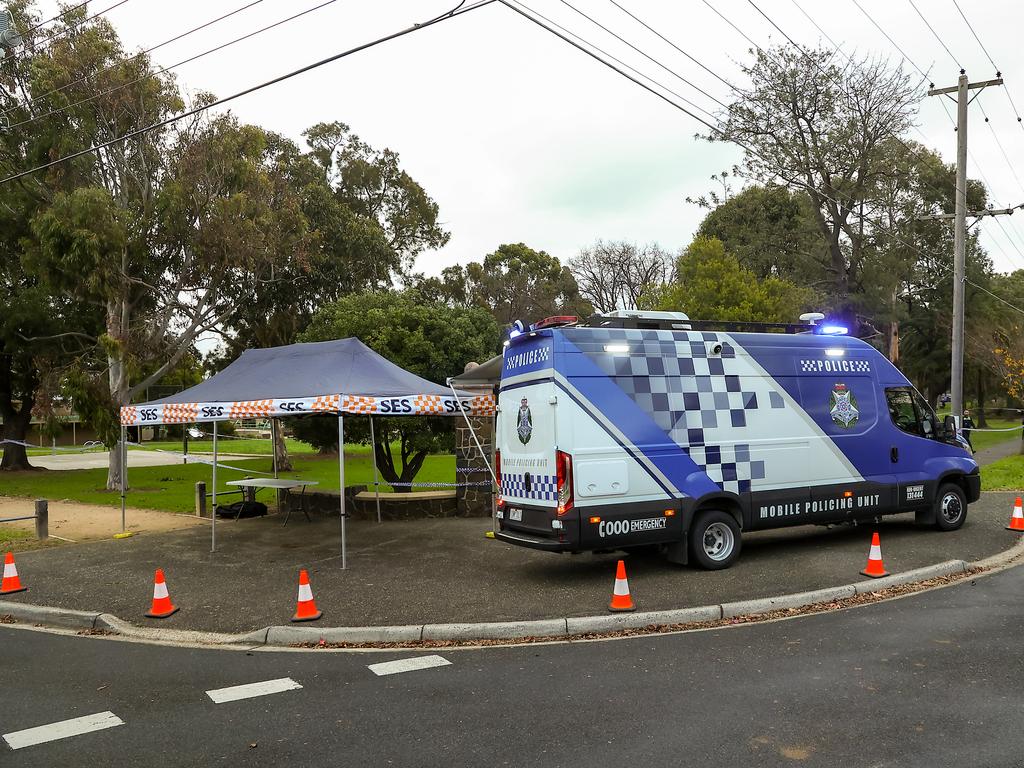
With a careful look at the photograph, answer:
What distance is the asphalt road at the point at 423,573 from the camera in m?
7.59

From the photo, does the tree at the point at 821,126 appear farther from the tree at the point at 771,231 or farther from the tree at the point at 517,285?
the tree at the point at 517,285

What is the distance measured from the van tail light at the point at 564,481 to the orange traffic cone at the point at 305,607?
2.66 meters

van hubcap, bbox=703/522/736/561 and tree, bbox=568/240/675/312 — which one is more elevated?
tree, bbox=568/240/675/312

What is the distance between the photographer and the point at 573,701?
5086 millimetres

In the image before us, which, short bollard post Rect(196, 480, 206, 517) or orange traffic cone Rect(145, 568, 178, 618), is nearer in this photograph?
orange traffic cone Rect(145, 568, 178, 618)

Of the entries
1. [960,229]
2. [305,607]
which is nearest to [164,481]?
[305,607]

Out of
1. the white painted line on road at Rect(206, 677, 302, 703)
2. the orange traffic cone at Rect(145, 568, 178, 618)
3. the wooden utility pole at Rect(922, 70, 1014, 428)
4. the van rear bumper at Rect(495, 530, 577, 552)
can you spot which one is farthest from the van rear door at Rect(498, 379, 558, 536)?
the wooden utility pole at Rect(922, 70, 1014, 428)

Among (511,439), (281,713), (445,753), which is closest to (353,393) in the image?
(511,439)

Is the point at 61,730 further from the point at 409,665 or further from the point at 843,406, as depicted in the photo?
the point at 843,406

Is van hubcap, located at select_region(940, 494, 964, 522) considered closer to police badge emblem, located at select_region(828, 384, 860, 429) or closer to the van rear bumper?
police badge emblem, located at select_region(828, 384, 860, 429)

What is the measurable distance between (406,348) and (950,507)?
11.6 meters

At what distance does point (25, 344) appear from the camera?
85.7ft

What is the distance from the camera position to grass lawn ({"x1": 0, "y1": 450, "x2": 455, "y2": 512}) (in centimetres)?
1848

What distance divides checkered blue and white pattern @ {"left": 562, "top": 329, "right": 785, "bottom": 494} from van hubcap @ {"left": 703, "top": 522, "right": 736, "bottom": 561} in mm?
477
